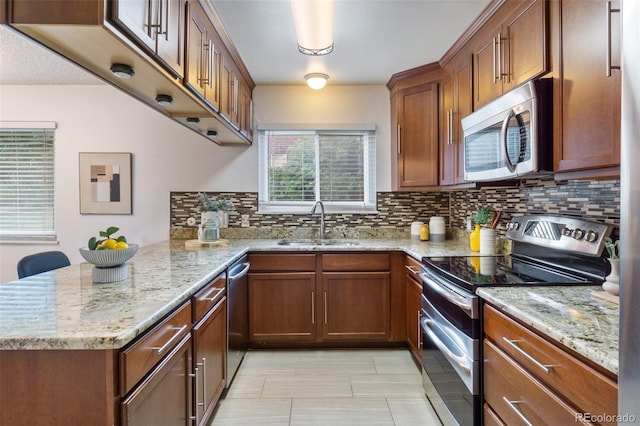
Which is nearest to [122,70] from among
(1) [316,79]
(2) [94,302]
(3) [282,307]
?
(2) [94,302]

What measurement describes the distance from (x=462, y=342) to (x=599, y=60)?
124cm

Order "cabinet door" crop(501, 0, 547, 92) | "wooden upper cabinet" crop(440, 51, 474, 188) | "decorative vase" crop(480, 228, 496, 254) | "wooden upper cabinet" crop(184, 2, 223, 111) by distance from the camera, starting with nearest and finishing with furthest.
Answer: "cabinet door" crop(501, 0, 547, 92) → "wooden upper cabinet" crop(184, 2, 223, 111) → "decorative vase" crop(480, 228, 496, 254) → "wooden upper cabinet" crop(440, 51, 474, 188)

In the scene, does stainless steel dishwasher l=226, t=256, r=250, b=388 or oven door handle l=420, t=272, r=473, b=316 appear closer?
oven door handle l=420, t=272, r=473, b=316

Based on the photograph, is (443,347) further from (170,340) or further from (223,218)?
(223,218)

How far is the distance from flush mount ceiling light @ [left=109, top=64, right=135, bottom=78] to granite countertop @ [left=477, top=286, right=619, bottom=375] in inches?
67.6

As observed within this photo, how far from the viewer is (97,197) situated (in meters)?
3.34

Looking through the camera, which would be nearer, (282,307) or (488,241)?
(488,241)

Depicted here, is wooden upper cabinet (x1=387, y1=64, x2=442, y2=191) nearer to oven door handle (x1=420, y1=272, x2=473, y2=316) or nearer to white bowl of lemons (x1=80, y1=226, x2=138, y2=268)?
oven door handle (x1=420, y1=272, x2=473, y2=316)

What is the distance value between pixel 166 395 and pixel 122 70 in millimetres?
1280

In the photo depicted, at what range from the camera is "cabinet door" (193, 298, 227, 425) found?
1582mm

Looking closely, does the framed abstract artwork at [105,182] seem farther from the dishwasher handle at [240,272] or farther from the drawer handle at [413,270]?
the drawer handle at [413,270]
